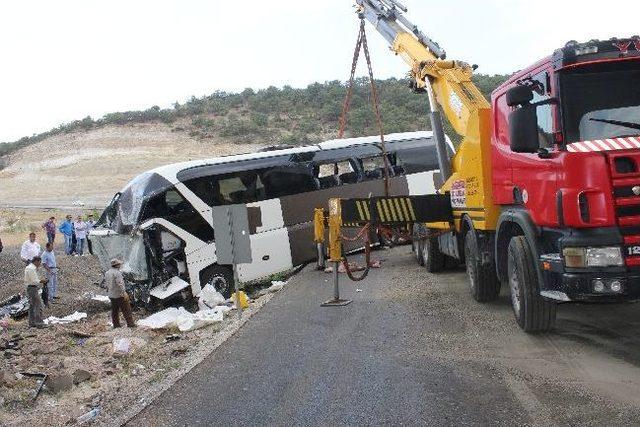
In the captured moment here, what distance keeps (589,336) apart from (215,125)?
57729 millimetres

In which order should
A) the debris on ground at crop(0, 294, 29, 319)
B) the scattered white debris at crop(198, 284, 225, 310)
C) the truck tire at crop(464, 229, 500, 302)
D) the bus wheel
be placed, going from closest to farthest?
1. the truck tire at crop(464, 229, 500, 302)
2. the scattered white debris at crop(198, 284, 225, 310)
3. the bus wheel
4. the debris on ground at crop(0, 294, 29, 319)

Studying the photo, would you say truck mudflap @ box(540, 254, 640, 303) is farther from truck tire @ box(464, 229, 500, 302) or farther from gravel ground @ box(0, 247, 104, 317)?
gravel ground @ box(0, 247, 104, 317)

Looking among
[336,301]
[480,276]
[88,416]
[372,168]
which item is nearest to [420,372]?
[480,276]

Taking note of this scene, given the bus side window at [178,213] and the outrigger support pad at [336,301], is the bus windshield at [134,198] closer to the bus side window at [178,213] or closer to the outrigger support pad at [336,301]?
the bus side window at [178,213]

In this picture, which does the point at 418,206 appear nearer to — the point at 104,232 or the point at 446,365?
the point at 446,365

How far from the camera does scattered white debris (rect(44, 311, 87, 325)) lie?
44.2 ft

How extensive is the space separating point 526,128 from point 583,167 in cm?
76

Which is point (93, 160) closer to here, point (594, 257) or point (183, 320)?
point (183, 320)

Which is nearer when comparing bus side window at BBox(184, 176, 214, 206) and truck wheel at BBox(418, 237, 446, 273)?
truck wheel at BBox(418, 237, 446, 273)

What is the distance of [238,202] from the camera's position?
48.3 feet

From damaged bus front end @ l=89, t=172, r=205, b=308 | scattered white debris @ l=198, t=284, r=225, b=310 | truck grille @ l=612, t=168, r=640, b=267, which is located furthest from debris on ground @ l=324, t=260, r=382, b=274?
truck grille @ l=612, t=168, r=640, b=267

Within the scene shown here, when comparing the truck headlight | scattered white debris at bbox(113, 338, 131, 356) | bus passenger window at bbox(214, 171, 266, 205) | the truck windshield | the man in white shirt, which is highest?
the truck windshield

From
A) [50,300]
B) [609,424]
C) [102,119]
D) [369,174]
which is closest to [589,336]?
[609,424]

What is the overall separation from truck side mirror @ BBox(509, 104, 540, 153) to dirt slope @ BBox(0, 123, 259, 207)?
35.2 metres
